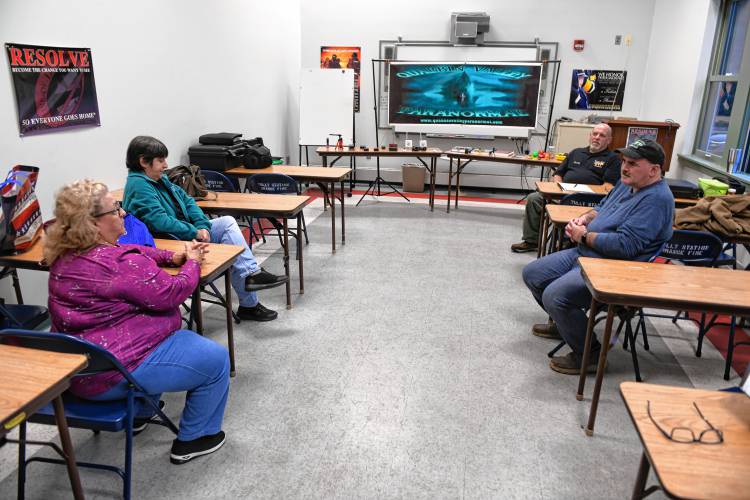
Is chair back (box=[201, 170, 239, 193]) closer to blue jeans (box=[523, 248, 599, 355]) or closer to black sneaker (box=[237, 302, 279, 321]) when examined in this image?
black sneaker (box=[237, 302, 279, 321])

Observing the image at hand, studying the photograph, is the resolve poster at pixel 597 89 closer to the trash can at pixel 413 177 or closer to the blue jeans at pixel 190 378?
the trash can at pixel 413 177

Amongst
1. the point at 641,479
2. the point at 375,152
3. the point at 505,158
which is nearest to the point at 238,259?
the point at 641,479

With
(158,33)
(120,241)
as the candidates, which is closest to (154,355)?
(120,241)

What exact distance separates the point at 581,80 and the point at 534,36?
0.90 meters

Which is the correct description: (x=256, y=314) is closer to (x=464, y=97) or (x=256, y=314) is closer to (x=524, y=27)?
(x=464, y=97)

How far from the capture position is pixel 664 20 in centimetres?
637

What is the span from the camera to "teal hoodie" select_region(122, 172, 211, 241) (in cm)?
288

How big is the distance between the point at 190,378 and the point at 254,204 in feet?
5.76

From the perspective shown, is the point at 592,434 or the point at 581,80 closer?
the point at 592,434

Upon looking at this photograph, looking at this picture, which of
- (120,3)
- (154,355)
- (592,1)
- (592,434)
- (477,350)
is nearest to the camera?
(154,355)

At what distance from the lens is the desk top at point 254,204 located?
3332mm

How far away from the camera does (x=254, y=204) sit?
3461 mm

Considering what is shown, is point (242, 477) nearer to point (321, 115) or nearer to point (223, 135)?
point (223, 135)

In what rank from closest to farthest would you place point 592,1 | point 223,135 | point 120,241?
point 120,241 → point 223,135 → point 592,1
